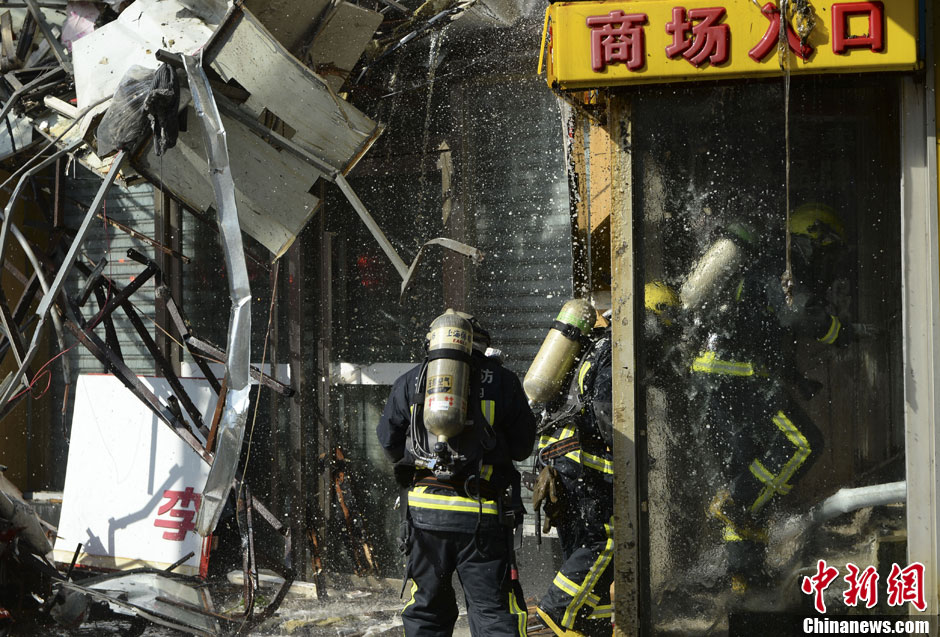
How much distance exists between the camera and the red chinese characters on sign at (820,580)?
3303mm

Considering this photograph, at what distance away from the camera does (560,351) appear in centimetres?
482

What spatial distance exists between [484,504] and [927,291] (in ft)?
6.84

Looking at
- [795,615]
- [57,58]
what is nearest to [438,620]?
[795,615]

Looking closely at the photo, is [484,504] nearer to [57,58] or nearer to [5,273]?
[57,58]

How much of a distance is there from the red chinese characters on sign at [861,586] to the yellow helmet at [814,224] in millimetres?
1265


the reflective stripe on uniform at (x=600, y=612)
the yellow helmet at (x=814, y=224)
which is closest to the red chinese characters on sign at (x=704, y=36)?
the yellow helmet at (x=814, y=224)

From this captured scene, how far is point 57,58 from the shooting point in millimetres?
5801

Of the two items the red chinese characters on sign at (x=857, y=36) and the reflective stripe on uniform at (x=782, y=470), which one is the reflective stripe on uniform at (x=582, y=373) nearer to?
the reflective stripe on uniform at (x=782, y=470)

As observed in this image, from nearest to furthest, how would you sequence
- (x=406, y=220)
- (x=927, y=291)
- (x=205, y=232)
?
(x=927, y=291)
(x=406, y=220)
(x=205, y=232)

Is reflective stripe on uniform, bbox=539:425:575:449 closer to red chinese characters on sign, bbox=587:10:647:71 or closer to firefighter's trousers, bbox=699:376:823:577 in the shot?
firefighter's trousers, bbox=699:376:823:577

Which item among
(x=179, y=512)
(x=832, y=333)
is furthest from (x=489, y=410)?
(x=179, y=512)

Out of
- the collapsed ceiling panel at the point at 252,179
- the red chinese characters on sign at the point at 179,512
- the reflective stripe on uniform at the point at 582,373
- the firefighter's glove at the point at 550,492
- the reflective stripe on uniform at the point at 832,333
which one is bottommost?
the red chinese characters on sign at the point at 179,512

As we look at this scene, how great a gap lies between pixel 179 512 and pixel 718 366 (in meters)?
3.95

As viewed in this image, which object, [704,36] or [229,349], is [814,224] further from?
[229,349]
